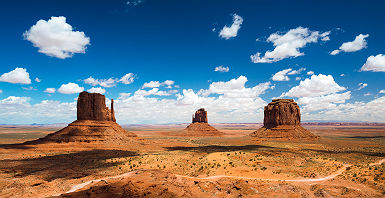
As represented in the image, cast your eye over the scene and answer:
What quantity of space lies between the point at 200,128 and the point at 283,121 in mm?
62572

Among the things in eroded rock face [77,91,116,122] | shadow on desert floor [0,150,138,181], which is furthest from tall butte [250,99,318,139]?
shadow on desert floor [0,150,138,181]

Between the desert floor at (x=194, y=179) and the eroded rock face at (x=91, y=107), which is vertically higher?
the eroded rock face at (x=91, y=107)

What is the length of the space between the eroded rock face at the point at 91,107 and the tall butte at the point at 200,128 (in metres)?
75.7

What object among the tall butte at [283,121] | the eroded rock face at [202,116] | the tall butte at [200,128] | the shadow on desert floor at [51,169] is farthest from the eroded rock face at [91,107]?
the eroded rock face at [202,116]

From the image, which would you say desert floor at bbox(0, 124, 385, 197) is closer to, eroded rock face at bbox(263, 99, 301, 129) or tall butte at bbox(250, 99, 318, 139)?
tall butte at bbox(250, 99, 318, 139)

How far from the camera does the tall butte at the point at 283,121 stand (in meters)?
89.9

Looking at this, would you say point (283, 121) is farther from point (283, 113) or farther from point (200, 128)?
point (200, 128)

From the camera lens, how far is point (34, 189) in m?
20.0

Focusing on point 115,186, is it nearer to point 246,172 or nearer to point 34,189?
point 34,189

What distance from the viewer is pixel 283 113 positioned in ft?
318

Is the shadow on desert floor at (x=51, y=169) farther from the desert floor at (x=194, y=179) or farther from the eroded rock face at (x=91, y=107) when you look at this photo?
the eroded rock face at (x=91, y=107)

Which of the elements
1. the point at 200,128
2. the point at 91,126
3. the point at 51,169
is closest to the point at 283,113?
the point at 200,128

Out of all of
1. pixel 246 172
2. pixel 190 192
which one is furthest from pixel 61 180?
pixel 246 172

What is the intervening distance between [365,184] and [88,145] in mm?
57286
